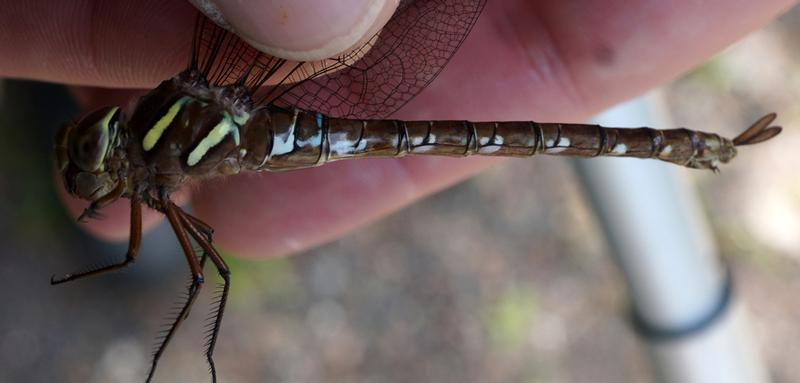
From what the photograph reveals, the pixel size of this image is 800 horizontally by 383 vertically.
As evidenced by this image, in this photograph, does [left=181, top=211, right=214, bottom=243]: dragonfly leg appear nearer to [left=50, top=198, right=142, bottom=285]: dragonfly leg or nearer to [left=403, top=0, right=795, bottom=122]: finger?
[left=50, top=198, right=142, bottom=285]: dragonfly leg

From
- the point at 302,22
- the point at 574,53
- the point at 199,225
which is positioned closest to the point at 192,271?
the point at 199,225

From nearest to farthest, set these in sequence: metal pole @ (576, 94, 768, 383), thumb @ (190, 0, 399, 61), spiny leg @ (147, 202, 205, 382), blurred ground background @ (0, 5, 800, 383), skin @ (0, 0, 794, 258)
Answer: thumb @ (190, 0, 399, 61) < spiny leg @ (147, 202, 205, 382) < skin @ (0, 0, 794, 258) < metal pole @ (576, 94, 768, 383) < blurred ground background @ (0, 5, 800, 383)

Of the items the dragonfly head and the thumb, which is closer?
the thumb

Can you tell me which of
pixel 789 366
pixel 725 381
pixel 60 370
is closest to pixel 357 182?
pixel 725 381

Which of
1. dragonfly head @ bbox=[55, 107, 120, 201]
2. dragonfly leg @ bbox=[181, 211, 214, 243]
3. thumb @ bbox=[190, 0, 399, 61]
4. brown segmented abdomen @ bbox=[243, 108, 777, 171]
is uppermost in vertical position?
thumb @ bbox=[190, 0, 399, 61]

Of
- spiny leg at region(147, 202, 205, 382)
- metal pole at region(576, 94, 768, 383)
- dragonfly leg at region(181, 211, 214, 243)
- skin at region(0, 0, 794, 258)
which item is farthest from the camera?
metal pole at region(576, 94, 768, 383)

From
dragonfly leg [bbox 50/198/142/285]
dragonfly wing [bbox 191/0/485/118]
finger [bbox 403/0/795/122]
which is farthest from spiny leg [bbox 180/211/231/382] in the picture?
finger [bbox 403/0/795/122]

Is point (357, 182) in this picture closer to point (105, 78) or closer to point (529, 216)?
point (105, 78)

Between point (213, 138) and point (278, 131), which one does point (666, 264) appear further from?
point (213, 138)
